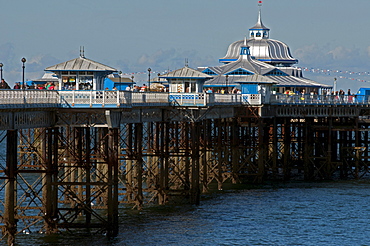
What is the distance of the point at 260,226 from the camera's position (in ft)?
153

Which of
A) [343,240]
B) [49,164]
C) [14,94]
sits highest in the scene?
[14,94]

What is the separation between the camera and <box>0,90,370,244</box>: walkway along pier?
3825 centimetres

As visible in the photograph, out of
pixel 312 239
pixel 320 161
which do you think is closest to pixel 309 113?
pixel 320 161

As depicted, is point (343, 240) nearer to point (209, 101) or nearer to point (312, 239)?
point (312, 239)

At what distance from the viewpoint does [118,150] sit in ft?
148

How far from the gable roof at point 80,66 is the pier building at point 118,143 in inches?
1.8

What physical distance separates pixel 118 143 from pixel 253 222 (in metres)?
9.43

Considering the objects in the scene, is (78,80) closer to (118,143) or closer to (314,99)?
(118,143)

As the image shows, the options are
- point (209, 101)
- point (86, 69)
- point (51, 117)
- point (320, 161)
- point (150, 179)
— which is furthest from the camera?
point (320, 161)

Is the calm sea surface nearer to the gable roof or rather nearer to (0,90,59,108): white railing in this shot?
(0,90,59,108): white railing

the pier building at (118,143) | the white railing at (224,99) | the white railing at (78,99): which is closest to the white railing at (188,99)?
the pier building at (118,143)

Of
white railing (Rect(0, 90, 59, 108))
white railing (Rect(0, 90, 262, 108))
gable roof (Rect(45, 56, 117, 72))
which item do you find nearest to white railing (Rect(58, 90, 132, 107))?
white railing (Rect(0, 90, 262, 108))

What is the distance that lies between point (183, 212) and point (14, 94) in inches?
673

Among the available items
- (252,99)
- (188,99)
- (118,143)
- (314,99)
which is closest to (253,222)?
(188,99)
